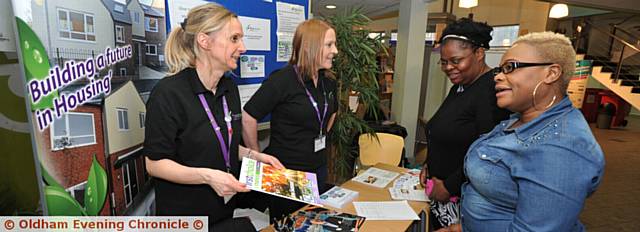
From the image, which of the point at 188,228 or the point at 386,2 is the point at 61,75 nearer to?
the point at 188,228

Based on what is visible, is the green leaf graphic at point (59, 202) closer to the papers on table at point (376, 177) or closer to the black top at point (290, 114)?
the black top at point (290, 114)

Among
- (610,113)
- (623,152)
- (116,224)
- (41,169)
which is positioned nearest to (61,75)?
(41,169)

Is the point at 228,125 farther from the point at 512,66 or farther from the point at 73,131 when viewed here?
the point at 512,66

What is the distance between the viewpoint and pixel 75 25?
127 cm

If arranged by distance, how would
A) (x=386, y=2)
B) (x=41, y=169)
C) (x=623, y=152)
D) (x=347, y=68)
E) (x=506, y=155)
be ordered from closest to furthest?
(x=506, y=155), (x=41, y=169), (x=347, y=68), (x=386, y=2), (x=623, y=152)

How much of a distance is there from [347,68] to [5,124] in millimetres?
2443

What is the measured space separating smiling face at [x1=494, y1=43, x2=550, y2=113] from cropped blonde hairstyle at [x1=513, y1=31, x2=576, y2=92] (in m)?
0.02

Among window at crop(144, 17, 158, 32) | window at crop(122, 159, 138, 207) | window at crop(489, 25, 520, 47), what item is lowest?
window at crop(122, 159, 138, 207)

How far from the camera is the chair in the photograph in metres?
3.10

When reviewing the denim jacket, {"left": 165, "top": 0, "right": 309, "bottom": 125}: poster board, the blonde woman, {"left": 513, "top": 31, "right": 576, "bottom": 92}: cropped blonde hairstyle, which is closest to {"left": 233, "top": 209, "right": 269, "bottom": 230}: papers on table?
{"left": 165, "top": 0, "right": 309, "bottom": 125}: poster board

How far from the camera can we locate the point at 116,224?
149 centimetres

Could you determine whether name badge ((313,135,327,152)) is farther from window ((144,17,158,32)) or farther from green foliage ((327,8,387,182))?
green foliage ((327,8,387,182))

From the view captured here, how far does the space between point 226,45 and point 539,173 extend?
1.14 metres

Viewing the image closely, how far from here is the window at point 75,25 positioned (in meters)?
1.21
